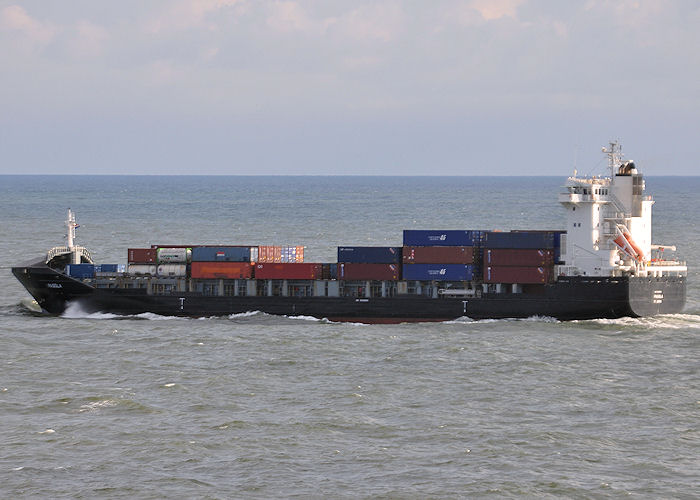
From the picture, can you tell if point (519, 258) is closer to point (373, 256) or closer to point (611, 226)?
point (611, 226)

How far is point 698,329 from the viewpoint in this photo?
192ft

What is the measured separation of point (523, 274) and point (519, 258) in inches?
37.7

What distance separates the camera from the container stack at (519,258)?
61438 millimetres

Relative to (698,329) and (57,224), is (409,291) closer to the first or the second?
(698,329)

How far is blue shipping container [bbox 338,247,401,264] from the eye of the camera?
63.5m

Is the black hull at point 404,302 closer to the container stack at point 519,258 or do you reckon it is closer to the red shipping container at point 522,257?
the container stack at point 519,258

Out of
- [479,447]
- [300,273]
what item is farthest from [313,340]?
[479,447]

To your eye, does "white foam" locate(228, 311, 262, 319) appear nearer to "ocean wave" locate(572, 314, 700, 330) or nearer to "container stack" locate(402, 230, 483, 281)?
"container stack" locate(402, 230, 483, 281)

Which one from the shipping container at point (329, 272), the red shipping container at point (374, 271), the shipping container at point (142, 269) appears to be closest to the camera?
the red shipping container at point (374, 271)

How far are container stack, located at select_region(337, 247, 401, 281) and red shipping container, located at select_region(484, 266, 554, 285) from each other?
576 cm

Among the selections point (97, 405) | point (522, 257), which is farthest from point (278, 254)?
point (97, 405)

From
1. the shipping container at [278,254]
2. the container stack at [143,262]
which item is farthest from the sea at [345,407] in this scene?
the shipping container at [278,254]

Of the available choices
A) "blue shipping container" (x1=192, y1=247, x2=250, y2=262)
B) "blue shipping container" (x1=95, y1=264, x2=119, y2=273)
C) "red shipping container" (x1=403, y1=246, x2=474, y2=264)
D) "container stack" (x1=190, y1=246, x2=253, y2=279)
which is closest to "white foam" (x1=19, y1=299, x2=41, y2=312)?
"blue shipping container" (x1=95, y1=264, x2=119, y2=273)

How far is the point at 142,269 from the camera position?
66.3 meters
